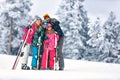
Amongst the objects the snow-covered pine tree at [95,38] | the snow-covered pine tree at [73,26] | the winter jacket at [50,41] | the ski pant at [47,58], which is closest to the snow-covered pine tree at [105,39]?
the snow-covered pine tree at [95,38]

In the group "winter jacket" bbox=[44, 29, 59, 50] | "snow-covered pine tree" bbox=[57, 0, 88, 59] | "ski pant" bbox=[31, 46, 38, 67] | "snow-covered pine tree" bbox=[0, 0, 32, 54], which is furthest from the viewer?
"snow-covered pine tree" bbox=[57, 0, 88, 59]

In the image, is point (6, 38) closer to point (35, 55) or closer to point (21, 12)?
point (21, 12)

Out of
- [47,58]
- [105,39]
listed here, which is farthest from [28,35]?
[105,39]

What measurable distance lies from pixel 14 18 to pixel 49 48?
122 ft

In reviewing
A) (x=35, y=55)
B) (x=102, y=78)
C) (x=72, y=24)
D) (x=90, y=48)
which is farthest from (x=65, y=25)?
(x=102, y=78)

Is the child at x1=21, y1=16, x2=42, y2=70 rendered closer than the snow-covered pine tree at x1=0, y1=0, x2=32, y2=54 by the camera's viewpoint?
Yes

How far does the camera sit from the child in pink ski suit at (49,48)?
45.1 feet

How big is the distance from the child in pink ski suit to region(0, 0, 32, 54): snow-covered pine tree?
1390 inches

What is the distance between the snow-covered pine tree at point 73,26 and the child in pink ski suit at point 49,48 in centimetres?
3594

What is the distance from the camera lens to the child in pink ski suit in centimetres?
1374

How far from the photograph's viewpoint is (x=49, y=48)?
13.9 meters

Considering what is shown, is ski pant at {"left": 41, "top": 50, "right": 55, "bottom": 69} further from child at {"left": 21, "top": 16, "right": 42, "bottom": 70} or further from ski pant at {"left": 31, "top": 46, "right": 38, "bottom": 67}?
child at {"left": 21, "top": 16, "right": 42, "bottom": 70}

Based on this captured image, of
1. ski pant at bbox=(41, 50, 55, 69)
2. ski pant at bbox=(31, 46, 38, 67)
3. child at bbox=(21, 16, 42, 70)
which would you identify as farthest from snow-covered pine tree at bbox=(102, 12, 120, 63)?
child at bbox=(21, 16, 42, 70)

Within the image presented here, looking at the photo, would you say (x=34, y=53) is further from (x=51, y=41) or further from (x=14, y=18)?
(x=14, y=18)
